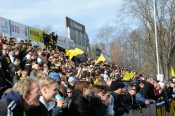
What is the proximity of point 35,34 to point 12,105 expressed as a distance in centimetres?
1987

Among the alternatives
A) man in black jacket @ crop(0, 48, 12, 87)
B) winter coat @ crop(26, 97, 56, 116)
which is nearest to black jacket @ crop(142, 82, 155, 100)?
man in black jacket @ crop(0, 48, 12, 87)

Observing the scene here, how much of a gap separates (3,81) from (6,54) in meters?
3.10

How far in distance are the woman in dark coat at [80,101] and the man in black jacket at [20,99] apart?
7.09 ft

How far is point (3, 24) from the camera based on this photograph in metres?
19.3

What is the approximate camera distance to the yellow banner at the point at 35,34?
77.9 feet

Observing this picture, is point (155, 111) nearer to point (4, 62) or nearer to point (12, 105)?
point (4, 62)

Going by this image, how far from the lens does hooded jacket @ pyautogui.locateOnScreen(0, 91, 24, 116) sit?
15.2 feet

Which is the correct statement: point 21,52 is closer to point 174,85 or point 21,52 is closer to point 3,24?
point 3,24

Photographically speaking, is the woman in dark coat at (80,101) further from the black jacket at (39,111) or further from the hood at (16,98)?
the hood at (16,98)

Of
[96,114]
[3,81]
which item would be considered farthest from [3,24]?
[96,114]

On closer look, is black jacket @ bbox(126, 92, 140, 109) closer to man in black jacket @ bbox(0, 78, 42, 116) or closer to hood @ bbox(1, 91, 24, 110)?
man in black jacket @ bbox(0, 78, 42, 116)

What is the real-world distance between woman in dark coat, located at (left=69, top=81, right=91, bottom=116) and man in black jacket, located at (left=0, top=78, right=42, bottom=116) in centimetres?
216

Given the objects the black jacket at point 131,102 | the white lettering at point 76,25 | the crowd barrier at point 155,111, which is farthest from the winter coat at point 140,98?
the white lettering at point 76,25

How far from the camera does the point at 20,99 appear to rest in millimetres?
4766
